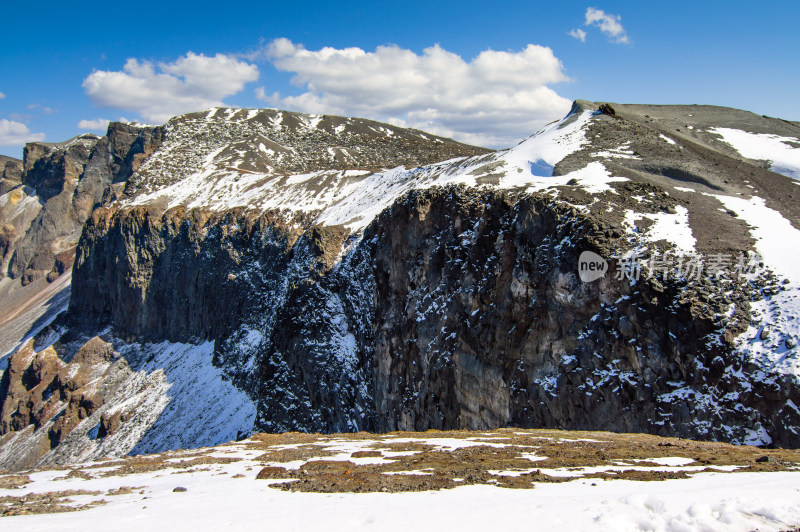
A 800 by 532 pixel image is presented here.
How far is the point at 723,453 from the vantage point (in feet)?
54.5

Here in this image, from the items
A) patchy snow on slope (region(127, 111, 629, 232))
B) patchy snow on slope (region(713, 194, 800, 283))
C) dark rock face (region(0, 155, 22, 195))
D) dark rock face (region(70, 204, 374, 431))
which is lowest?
dark rock face (region(70, 204, 374, 431))

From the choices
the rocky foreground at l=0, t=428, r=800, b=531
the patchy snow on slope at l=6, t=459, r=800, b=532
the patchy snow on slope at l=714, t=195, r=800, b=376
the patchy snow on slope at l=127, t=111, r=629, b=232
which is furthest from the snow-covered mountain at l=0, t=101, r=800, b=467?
the patchy snow on slope at l=6, t=459, r=800, b=532

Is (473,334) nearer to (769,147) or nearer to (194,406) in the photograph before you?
(769,147)

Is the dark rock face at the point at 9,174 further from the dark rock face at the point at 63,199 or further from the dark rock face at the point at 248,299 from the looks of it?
the dark rock face at the point at 248,299

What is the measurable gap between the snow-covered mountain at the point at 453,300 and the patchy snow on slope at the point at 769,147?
35 cm

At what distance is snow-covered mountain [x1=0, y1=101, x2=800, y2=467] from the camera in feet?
80.0

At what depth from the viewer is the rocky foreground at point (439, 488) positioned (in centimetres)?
1023

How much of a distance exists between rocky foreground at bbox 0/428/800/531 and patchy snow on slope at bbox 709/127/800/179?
101ft

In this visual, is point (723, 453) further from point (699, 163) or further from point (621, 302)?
point (699, 163)

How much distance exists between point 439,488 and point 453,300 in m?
22.3

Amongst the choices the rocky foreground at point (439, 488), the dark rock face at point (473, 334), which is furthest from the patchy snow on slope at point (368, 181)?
the rocky foreground at point (439, 488)

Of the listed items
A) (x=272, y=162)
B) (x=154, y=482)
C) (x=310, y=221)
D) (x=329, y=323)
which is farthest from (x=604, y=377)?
(x=272, y=162)

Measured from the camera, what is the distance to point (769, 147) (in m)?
42.9

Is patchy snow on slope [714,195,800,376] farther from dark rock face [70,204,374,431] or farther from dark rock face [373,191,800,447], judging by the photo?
dark rock face [70,204,374,431]
